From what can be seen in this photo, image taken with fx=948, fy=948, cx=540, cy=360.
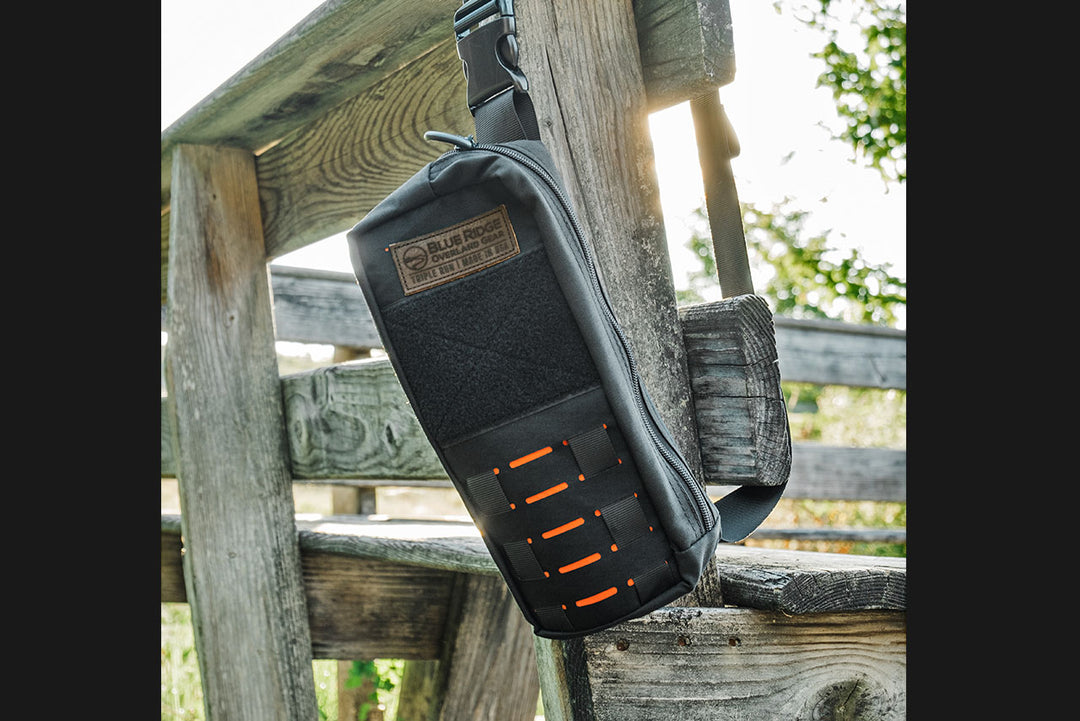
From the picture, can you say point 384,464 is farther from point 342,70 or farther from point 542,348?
point 542,348

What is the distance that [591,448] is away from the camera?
1.13 m

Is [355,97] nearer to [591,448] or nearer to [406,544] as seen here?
[406,544]

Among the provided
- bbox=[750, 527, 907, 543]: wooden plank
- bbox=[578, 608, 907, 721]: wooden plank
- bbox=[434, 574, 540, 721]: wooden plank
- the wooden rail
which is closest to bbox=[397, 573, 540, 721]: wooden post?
bbox=[434, 574, 540, 721]: wooden plank

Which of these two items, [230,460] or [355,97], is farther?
[230,460]

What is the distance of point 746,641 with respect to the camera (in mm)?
1388

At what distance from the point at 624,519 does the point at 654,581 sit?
0.09m

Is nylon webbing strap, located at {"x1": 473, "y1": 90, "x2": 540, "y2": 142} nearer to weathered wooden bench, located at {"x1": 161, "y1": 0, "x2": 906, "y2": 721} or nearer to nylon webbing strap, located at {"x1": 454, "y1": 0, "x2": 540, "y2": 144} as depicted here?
nylon webbing strap, located at {"x1": 454, "y1": 0, "x2": 540, "y2": 144}

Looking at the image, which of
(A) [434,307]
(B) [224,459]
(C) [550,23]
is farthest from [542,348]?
(B) [224,459]

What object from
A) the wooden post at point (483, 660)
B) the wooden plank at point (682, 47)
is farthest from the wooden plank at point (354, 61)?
the wooden post at point (483, 660)

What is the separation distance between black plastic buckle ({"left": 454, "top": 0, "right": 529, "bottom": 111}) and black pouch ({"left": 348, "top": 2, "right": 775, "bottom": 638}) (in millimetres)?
126

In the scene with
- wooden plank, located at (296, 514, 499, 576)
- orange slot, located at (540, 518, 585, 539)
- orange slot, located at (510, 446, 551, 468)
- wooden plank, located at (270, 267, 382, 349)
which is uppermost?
wooden plank, located at (270, 267, 382, 349)

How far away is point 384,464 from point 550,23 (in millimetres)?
1055

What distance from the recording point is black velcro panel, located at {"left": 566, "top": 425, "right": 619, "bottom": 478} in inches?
44.3

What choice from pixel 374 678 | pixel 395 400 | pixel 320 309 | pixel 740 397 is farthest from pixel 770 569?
pixel 320 309
